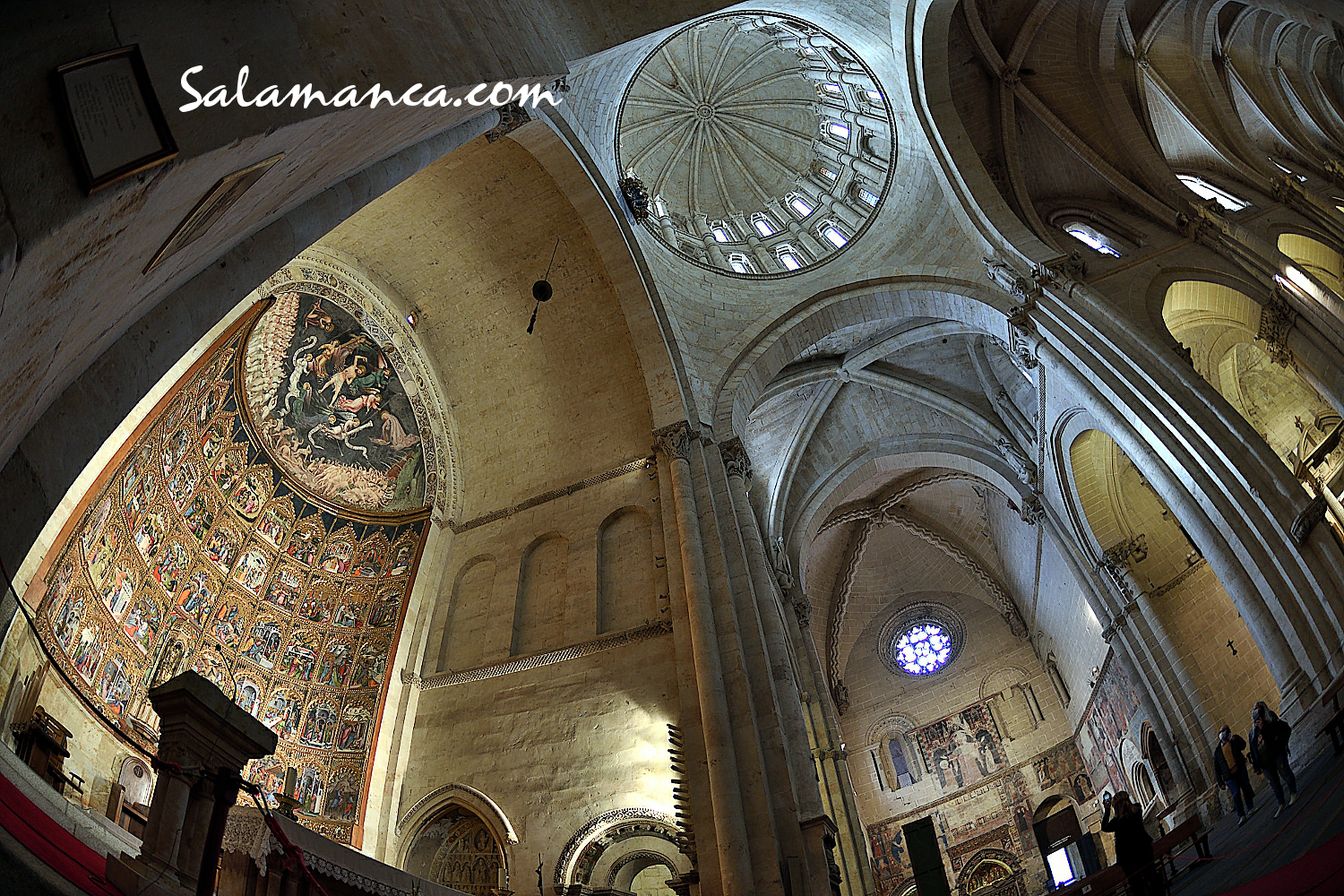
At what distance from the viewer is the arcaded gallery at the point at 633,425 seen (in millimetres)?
4223

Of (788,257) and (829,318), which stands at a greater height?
(788,257)

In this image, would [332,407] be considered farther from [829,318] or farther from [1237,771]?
[1237,771]

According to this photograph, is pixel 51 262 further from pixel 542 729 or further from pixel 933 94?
pixel 933 94

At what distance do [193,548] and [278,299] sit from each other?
135 inches

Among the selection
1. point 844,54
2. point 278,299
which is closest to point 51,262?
point 278,299

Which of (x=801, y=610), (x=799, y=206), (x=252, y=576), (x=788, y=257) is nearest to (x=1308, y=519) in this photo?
(x=801, y=610)

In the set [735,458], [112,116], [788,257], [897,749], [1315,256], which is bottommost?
[112,116]

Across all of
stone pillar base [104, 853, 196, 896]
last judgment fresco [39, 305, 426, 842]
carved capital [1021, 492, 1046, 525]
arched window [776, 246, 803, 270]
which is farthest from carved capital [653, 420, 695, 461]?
carved capital [1021, 492, 1046, 525]

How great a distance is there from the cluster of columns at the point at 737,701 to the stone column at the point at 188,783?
4561 mm

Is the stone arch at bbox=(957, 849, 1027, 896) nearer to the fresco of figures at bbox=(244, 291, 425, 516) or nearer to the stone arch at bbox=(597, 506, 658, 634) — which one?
the stone arch at bbox=(597, 506, 658, 634)

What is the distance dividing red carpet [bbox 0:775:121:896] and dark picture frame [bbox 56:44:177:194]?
2.99 meters

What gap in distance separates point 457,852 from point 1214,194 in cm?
1618

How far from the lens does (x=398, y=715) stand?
34.2ft

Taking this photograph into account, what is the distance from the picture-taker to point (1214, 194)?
1357 centimetres
